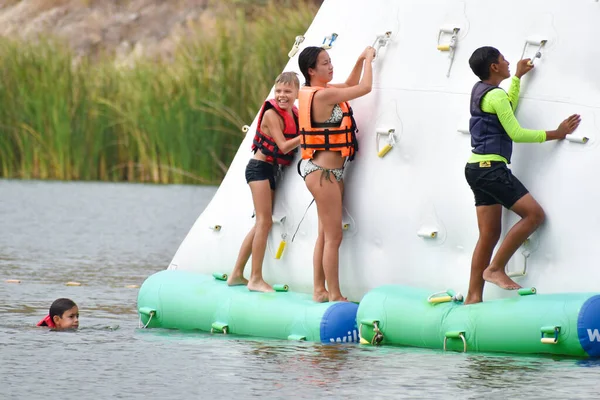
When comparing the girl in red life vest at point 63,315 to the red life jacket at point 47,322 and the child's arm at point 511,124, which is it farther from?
the child's arm at point 511,124

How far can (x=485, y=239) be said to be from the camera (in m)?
8.85

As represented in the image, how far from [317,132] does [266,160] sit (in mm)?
785

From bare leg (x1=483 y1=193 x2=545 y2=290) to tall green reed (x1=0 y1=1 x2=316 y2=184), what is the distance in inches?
557

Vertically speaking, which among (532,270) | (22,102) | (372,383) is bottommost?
(372,383)

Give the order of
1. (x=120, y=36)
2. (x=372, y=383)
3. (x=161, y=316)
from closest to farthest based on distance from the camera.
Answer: (x=372, y=383) < (x=161, y=316) < (x=120, y=36)

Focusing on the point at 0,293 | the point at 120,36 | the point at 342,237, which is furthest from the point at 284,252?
the point at 120,36

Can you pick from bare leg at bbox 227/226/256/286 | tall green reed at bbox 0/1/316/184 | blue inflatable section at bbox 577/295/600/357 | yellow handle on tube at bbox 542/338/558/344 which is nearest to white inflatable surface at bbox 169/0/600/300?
bare leg at bbox 227/226/256/286

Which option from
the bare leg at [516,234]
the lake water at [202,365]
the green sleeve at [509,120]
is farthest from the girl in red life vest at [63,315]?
the green sleeve at [509,120]

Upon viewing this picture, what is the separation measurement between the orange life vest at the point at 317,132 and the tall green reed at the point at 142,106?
13102 millimetres

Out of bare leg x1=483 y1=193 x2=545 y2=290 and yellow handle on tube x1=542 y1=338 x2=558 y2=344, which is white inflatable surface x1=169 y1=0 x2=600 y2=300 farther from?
yellow handle on tube x1=542 y1=338 x2=558 y2=344

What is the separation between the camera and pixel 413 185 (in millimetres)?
9570

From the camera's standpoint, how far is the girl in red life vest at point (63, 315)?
10.1 metres

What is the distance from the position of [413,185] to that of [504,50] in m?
1.08

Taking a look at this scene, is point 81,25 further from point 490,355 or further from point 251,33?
point 490,355
